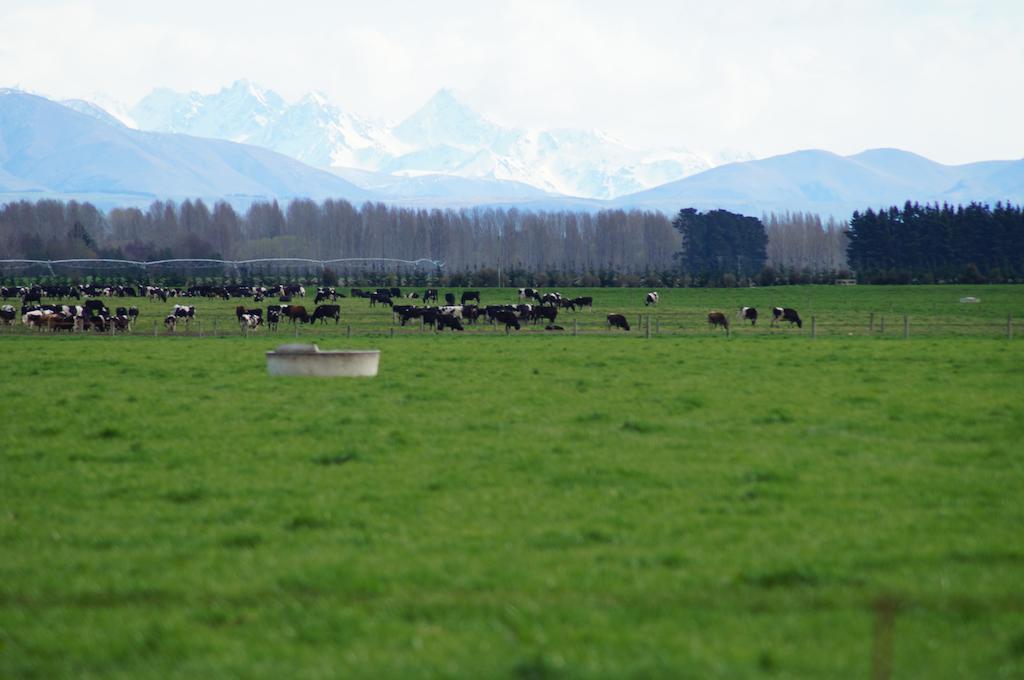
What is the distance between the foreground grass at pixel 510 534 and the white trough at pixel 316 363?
3.41m

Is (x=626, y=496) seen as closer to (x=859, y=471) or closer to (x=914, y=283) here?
(x=859, y=471)

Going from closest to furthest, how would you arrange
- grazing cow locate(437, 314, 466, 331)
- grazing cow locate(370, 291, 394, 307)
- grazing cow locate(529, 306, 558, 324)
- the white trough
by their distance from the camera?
the white trough, grazing cow locate(437, 314, 466, 331), grazing cow locate(529, 306, 558, 324), grazing cow locate(370, 291, 394, 307)

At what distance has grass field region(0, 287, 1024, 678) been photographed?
7.68 m

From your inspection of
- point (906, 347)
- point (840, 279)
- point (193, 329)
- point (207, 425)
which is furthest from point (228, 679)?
point (840, 279)

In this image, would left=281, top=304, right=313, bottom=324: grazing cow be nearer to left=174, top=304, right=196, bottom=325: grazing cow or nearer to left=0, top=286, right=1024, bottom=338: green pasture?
left=0, top=286, right=1024, bottom=338: green pasture

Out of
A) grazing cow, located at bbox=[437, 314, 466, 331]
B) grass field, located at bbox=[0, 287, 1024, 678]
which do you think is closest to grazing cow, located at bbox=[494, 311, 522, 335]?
grazing cow, located at bbox=[437, 314, 466, 331]

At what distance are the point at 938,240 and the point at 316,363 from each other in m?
138

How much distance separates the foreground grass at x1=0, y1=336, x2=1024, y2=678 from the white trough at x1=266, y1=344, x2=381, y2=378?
11.2 ft

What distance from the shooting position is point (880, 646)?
7.37 metres

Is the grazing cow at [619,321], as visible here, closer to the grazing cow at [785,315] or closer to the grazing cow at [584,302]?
the grazing cow at [785,315]

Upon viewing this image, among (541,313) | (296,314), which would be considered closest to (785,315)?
(541,313)

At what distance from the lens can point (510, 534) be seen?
36.0 feet

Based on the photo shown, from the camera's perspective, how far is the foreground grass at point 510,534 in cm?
770

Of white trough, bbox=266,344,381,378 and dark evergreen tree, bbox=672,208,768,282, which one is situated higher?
dark evergreen tree, bbox=672,208,768,282
